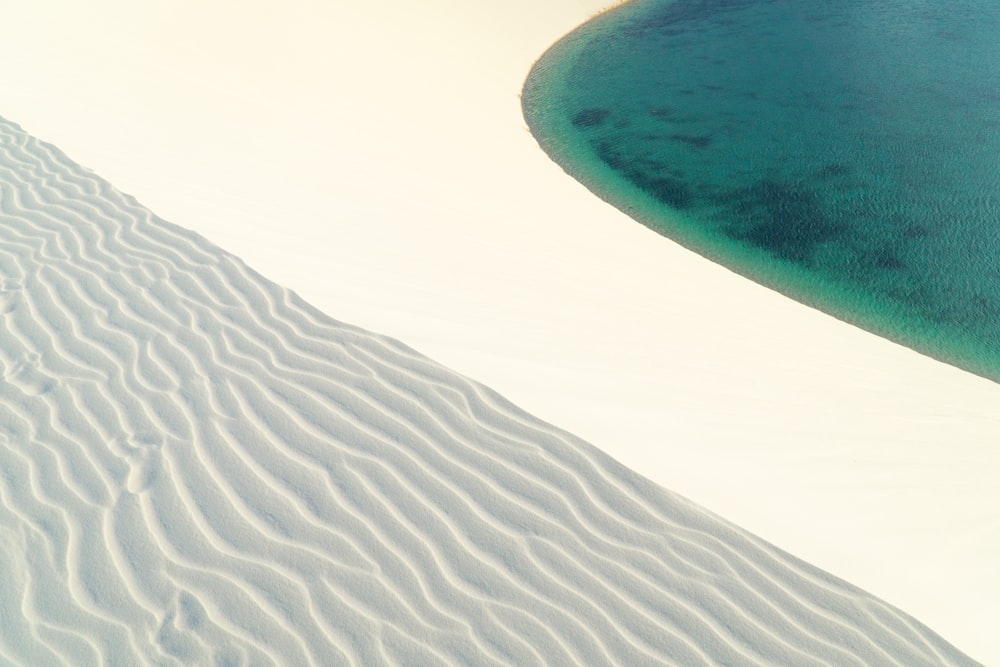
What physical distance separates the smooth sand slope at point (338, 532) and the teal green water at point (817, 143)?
9.90 ft

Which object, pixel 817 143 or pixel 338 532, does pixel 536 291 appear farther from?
pixel 817 143

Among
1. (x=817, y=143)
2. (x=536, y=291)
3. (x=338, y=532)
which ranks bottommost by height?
(x=338, y=532)

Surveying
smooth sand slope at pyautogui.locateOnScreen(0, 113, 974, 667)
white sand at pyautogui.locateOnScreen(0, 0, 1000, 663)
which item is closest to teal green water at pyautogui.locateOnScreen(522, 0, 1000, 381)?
white sand at pyautogui.locateOnScreen(0, 0, 1000, 663)

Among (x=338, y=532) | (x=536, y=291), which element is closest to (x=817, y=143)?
(x=536, y=291)

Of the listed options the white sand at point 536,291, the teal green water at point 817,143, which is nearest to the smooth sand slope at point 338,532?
the white sand at point 536,291

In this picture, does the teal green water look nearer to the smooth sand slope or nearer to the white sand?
the white sand

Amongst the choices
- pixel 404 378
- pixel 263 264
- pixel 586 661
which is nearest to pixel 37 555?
pixel 404 378

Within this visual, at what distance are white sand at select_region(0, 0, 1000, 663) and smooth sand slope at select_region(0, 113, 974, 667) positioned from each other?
273mm

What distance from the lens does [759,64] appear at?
10.7 metres

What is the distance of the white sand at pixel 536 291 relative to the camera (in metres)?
3.31

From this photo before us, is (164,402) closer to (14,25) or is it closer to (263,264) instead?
(263,264)

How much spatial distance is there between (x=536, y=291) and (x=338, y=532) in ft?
7.80

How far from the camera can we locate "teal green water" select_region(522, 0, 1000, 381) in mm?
5863

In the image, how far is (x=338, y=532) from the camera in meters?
3.03
